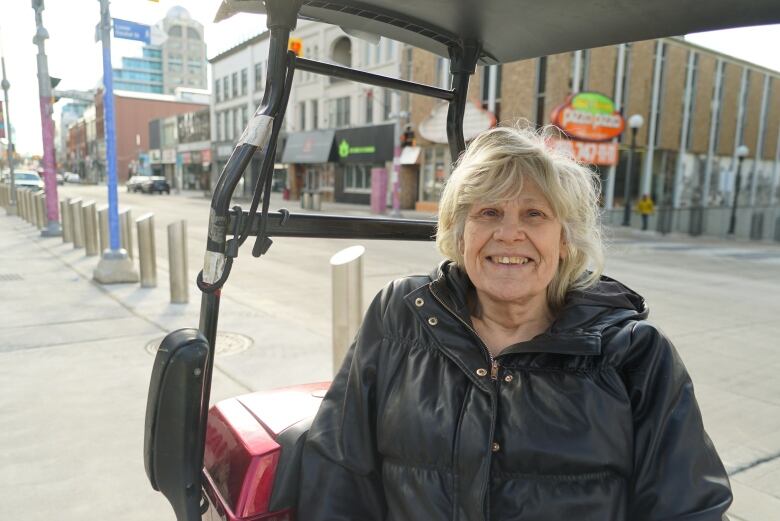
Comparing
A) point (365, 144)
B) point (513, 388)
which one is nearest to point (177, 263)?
point (513, 388)

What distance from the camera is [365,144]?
3256 cm

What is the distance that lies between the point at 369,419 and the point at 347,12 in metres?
1.30

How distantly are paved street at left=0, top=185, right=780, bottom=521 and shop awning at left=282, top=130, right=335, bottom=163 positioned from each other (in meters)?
25.3

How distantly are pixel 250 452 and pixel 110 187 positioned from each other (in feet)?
23.8

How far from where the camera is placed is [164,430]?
124 centimetres

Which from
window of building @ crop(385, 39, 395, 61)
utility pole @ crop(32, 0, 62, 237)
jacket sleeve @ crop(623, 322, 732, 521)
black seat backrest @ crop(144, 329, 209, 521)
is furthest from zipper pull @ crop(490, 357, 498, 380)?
window of building @ crop(385, 39, 395, 61)

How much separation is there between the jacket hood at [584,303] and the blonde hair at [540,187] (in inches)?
2.4

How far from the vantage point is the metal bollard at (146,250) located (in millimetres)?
7559

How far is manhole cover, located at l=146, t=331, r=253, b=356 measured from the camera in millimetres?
5120

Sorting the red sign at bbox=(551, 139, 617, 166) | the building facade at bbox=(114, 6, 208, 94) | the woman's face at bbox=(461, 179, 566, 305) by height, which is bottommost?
the woman's face at bbox=(461, 179, 566, 305)

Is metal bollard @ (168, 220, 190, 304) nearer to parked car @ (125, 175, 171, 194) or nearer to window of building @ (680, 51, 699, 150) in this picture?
window of building @ (680, 51, 699, 150)

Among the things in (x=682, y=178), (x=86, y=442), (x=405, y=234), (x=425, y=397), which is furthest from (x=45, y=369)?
(x=682, y=178)

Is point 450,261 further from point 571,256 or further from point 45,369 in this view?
point 45,369

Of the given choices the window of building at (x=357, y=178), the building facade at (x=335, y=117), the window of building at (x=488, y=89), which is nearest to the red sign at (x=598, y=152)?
the window of building at (x=488, y=89)
